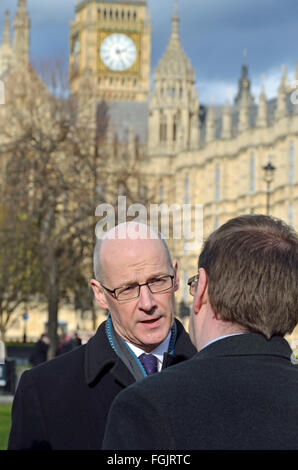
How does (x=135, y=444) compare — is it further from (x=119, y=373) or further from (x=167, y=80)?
(x=167, y=80)

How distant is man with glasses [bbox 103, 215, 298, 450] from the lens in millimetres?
3645

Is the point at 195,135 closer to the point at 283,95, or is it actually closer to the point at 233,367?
the point at 283,95

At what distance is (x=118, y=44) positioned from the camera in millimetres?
146125

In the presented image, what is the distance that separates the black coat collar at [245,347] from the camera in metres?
3.89

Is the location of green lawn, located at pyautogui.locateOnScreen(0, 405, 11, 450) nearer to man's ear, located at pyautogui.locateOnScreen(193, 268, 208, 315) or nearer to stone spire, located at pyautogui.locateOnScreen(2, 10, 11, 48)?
man's ear, located at pyautogui.locateOnScreen(193, 268, 208, 315)

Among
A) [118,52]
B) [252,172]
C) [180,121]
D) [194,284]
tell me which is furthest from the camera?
[118,52]

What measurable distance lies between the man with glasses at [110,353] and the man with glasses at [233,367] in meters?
0.80

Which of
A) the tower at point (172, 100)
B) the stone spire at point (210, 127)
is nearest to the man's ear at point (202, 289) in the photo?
the stone spire at point (210, 127)

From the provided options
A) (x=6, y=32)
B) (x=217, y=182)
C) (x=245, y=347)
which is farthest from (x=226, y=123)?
(x=245, y=347)

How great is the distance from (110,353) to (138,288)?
0.97 feet

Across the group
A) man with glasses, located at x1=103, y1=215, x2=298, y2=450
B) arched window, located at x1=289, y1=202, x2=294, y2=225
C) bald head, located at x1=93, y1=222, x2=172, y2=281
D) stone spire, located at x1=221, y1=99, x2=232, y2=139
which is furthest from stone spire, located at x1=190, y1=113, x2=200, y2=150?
man with glasses, located at x1=103, y1=215, x2=298, y2=450

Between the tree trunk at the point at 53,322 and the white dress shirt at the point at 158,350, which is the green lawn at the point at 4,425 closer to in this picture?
the white dress shirt at the point at 158,350

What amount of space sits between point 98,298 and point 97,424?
69 cm
